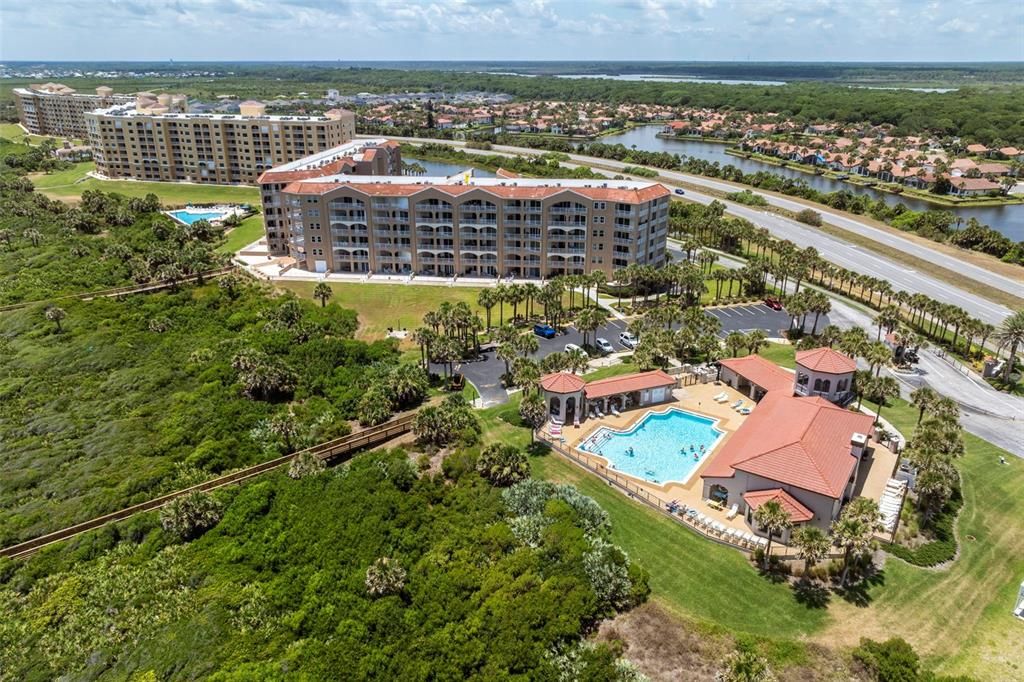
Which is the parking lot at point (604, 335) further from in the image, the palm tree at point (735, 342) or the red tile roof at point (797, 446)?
the red tile roof at point (797, 446)

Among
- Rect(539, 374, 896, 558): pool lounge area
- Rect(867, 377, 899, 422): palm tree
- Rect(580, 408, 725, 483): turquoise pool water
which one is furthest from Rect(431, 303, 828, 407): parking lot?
Rect(867, 377, 899, 422): palm tree

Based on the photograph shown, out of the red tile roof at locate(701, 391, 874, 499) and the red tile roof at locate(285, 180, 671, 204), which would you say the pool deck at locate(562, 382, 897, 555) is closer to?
the red tile roof at locate(701, 391, 874, 499)

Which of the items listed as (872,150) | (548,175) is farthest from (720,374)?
(872,150)

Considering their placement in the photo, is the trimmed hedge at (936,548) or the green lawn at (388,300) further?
the green lawn at (388,300)

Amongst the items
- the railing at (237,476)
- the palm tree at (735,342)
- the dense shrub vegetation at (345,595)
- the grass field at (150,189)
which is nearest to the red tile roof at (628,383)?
the palm tree at (735,342)

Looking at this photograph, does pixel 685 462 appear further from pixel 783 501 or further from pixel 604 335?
pixel 604 335

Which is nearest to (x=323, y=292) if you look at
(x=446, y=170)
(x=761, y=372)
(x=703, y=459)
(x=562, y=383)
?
(x=562, y=383)

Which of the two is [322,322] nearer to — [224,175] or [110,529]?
[110,529]
